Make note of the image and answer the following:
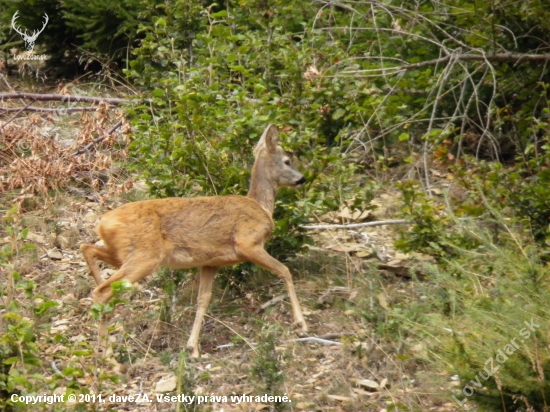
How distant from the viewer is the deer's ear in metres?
8.76

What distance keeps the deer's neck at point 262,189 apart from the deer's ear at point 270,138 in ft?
0.49

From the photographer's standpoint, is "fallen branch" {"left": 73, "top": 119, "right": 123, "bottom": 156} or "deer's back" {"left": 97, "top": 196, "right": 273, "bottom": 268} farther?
"fallen branch" {"left": 73, "top": 119, "right": 123, "bottom": 156}

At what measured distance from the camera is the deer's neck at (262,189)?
342 inches

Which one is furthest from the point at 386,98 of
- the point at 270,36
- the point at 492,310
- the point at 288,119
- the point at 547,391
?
the point at 547,391

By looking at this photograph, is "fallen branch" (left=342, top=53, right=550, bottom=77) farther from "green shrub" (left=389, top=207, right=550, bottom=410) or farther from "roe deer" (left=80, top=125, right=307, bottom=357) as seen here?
"green shrub" (left=389, top=207, right=550, bottom=410)

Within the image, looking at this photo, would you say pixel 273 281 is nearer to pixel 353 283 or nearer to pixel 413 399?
pixel 353 283

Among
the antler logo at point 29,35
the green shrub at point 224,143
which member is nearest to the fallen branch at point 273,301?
the green shrub at point 224,143

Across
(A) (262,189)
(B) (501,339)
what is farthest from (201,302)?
(B) (501,339)

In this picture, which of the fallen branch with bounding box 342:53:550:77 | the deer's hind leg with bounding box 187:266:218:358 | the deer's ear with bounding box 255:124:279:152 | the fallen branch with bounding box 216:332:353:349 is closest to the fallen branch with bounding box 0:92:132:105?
the deer's ear with bounding box 255:124:279:152

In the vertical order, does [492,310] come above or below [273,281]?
above

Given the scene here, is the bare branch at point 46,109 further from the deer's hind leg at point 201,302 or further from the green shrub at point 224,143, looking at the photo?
the deer's hind leg at point 201,302

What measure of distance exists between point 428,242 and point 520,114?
2.55 meters

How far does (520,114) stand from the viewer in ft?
33.7

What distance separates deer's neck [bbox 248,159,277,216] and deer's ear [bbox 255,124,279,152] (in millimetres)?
149
